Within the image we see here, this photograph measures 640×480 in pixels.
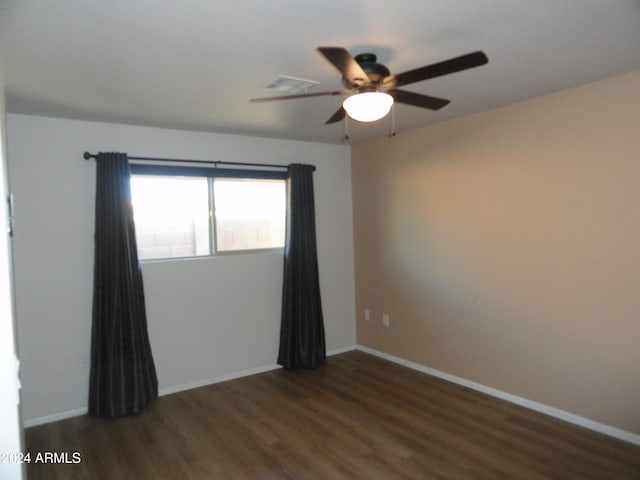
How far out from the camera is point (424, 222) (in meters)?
4.16

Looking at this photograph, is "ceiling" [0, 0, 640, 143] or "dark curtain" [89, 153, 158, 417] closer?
"ceiling" [0, 0, 640, 143]

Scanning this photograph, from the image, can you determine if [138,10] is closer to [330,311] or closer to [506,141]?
[506,141]

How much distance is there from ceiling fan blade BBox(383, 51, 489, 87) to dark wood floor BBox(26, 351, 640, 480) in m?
2.24

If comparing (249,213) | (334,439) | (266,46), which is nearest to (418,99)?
(266,46)

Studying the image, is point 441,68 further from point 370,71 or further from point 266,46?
point 266,46

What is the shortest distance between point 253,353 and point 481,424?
2256 millimetres

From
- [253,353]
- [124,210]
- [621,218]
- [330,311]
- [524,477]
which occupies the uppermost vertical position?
[124,210]

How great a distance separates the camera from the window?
381 cm

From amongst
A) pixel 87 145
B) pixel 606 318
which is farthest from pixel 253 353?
pixel 606 318

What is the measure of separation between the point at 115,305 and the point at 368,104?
266 centimetres

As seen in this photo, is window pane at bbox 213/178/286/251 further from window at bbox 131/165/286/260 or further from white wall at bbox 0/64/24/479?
white wall at bbox 0/64/24/479

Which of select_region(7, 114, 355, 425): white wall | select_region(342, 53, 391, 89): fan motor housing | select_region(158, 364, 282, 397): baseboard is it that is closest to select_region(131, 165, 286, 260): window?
select_region(7, 114, 355, 425): white wall

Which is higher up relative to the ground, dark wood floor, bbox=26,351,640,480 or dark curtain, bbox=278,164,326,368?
dark curtain, bbox=278,164,326,368

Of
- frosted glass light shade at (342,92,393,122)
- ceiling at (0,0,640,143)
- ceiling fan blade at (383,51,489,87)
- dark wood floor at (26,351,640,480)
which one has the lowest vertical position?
dark wood floor at (26,351,640,480)
